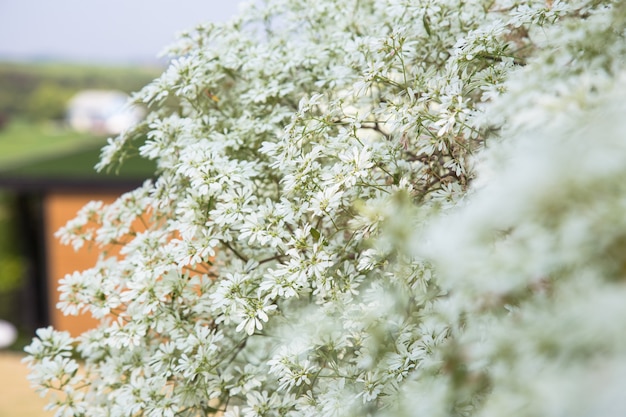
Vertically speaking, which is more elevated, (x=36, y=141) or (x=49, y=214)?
(x=36, y=141)

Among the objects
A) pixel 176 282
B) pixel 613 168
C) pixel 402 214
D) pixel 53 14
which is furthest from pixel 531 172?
pixel 53 14

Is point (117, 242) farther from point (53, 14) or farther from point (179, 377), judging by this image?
point (53, 14)

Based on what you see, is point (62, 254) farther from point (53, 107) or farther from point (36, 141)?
point (53, 107)

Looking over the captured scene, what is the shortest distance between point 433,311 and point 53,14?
10.4m

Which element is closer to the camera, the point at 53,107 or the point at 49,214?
the point at 49,214

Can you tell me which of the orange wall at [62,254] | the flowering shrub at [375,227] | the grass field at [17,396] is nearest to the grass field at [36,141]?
the orange wall at [62,254]

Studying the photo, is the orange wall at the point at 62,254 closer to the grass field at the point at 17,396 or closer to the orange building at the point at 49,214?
the orange building at the point at 49,214

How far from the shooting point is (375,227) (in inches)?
48.0

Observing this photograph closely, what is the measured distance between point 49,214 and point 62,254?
0.43 m

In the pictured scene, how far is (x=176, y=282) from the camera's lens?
1.41 metres

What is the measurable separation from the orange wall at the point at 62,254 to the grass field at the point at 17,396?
617mm

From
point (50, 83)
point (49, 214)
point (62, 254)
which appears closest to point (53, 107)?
point (50, 83)

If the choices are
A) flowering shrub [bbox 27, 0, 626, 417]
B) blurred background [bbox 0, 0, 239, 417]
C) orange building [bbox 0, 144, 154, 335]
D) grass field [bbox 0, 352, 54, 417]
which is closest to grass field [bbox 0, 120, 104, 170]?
blurred background [bbox 0, 0, 239, 417]

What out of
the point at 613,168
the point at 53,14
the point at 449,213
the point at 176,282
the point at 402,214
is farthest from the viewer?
the point at 53,14
